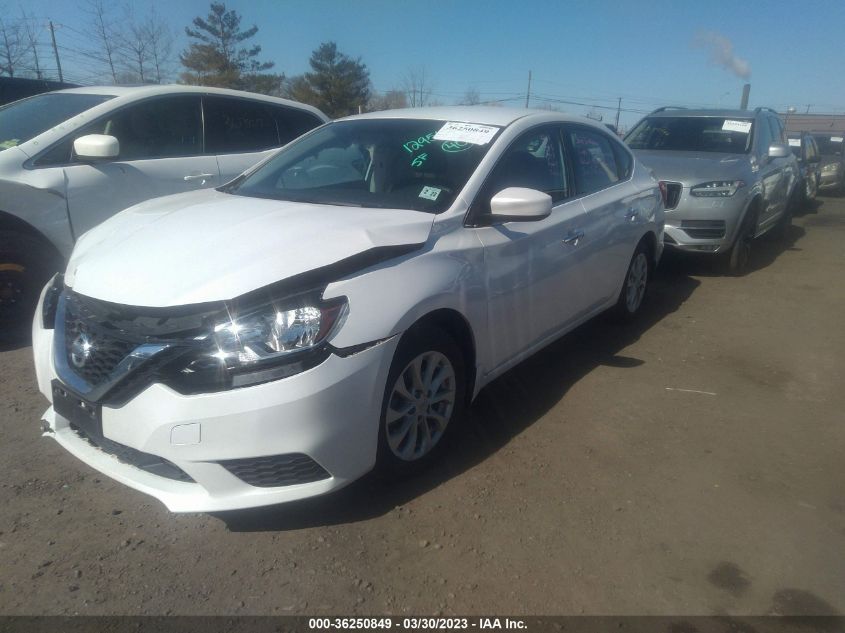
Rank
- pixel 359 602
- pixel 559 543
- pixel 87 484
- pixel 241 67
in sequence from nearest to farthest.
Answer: pixel 359 602 → pixel 559 543 → pixel 87 484 → pixel 241 67

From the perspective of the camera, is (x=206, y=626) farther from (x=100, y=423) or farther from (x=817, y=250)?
(x=817, y=250)

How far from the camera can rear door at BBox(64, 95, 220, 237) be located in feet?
14.6

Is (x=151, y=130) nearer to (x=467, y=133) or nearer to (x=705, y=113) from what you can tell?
(x=467, y=133)

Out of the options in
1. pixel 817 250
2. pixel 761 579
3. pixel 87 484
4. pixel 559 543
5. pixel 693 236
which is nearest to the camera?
pixel 761 579

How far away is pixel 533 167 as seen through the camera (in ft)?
12.3

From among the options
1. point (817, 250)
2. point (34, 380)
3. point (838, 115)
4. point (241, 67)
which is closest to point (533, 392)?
point (34, 380)

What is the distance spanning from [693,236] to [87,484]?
6.16 m

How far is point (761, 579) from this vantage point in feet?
7.94

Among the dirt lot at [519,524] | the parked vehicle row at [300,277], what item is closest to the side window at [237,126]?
the parked vehicle row at [300,277]

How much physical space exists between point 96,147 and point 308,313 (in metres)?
2.80

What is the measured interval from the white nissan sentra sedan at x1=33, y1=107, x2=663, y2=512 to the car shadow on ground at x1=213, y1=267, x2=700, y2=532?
0.17 m

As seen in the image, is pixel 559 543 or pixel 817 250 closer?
pixel 559 543

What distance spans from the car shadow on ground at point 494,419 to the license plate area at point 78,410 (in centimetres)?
65

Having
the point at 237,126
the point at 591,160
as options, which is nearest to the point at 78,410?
the point at 591,160
